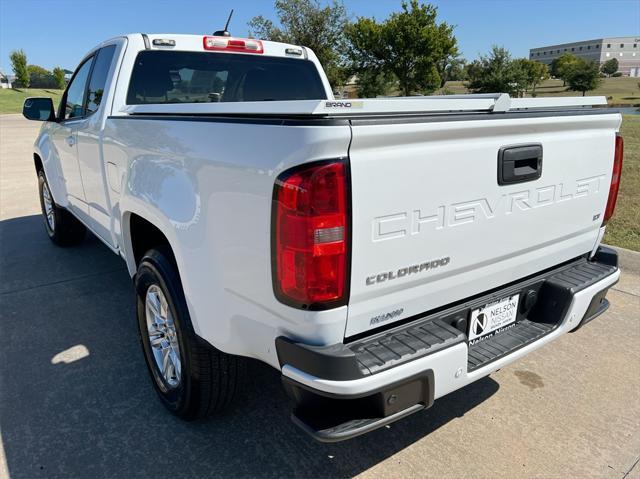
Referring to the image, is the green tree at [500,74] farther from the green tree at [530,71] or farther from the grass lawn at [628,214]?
the grass lawn at [628,214]

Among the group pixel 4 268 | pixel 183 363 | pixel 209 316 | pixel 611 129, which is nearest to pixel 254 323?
pixel 209 316

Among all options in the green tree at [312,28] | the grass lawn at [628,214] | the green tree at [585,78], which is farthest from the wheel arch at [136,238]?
the green tree at [585,78]

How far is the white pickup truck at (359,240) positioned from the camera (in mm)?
1660

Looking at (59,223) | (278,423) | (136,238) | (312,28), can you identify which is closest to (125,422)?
(278,423)

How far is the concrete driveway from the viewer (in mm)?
2352

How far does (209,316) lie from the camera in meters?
2.09

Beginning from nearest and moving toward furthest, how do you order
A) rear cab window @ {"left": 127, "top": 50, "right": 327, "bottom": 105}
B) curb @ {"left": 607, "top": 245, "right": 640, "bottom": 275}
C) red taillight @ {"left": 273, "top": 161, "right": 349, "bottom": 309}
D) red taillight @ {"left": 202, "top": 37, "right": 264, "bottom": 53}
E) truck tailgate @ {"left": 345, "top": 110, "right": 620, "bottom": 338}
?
red taillight @ {"left": 273, "top": 161, "right": 349, "bottom": 309} → truck tailgate @ {"left": 345, "top": 110, "right": 620, "bottom": 338} → rear cab window @ {"left": 127, "top": 50, "right": 327, "bottom": 105} → red taillight @ {"left": 202, "top": 37, "right": 264, "bottom": 53} → curb @ {"left": 607, "top": 245, "right": 640, "bottom": 275}

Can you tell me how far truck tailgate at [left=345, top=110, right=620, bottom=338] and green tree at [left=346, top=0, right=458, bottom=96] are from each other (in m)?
40.6

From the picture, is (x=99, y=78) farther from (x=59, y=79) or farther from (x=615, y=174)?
(x=59, y=79)

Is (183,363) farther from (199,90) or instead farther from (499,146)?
(199,90)

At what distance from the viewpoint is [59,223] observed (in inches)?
213

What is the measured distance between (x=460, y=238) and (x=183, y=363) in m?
1.41

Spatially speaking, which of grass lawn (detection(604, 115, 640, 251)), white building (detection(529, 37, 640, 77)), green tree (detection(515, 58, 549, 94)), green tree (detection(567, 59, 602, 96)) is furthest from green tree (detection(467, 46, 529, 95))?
white building (detection(529, 37, 640, 77))

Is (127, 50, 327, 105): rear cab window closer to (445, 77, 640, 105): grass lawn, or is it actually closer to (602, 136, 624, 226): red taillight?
(602, 136, 624, 226): red taillight
